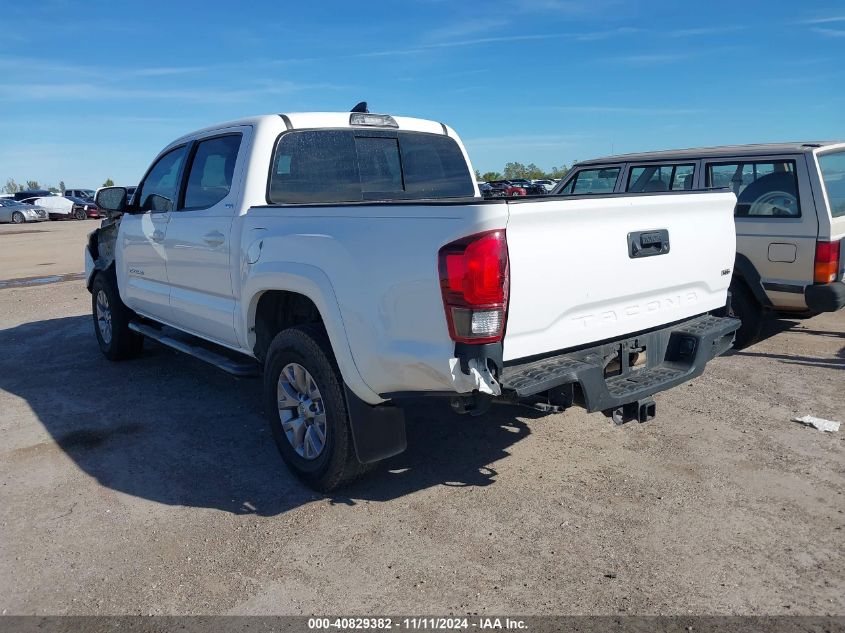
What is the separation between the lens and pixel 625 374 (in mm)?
3623

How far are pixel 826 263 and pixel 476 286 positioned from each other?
4.53 metres

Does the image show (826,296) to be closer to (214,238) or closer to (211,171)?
(214,238)

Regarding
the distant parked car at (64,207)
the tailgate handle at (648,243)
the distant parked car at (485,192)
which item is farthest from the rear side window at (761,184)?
the distant parked car at (64,207)

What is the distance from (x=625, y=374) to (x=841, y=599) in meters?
1.32

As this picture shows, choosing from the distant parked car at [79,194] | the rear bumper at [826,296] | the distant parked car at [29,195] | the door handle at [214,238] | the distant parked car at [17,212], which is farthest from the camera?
the distant parked car at [79,194]

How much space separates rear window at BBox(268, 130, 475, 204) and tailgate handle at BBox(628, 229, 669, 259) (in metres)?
2.00

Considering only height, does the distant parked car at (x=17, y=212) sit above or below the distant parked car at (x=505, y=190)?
below

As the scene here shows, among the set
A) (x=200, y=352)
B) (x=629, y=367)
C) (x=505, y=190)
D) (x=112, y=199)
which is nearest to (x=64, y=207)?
(x=505, y=190)

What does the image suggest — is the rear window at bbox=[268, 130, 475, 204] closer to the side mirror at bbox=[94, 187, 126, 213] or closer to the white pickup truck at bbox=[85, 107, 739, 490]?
the white pickup truck at bbox=[85, 107, 739, 490]

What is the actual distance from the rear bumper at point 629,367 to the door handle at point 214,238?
7.55 ft

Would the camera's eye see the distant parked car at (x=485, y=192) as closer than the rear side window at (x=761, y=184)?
Yes

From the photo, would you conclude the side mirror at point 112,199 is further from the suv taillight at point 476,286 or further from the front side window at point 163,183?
the suv taillight at point 476,286

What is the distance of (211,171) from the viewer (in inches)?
197

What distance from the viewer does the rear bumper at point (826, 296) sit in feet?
19.7
